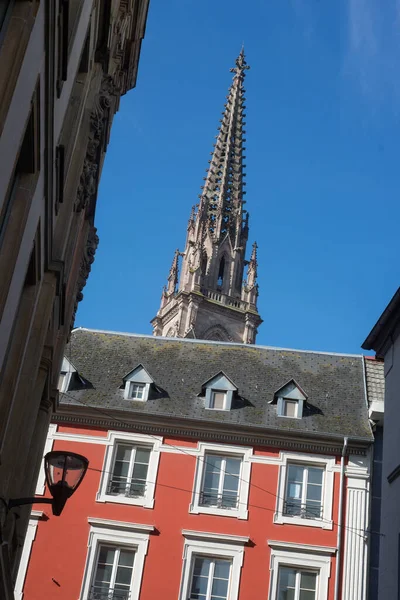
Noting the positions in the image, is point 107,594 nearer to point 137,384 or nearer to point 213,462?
point 213,462

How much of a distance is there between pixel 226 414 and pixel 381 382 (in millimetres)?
6600

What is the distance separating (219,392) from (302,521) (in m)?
5.51

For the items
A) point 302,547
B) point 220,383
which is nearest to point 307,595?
point 302,547

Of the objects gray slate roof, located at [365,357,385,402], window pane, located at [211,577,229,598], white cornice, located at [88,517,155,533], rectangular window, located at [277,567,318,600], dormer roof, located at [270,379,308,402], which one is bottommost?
window pane, located at [211,577,229,598]

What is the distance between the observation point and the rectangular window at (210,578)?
78.2ft

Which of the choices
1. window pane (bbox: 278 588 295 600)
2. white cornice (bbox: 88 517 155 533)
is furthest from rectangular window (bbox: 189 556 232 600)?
white cornice (bbox: 88 517 155 533)

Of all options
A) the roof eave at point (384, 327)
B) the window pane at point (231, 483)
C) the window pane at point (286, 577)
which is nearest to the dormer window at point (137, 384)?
the window pane at point (231, 483)

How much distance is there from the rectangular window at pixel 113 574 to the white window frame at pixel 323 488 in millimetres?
4699

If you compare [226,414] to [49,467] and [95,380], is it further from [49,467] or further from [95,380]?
[49,467]

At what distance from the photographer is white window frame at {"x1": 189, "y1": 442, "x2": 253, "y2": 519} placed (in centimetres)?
2509

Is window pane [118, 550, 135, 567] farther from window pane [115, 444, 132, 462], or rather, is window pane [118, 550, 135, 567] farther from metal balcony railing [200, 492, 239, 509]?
window pane [115, 444, 132, 462]

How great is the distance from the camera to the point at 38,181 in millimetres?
8383

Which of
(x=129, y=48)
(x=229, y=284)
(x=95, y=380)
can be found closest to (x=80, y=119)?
(x=129, y=48)

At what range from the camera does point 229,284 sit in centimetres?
8531
